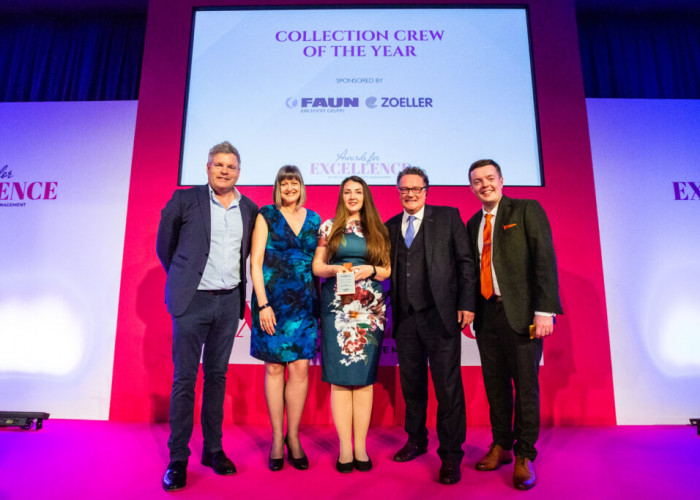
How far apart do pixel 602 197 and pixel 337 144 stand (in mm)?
2336

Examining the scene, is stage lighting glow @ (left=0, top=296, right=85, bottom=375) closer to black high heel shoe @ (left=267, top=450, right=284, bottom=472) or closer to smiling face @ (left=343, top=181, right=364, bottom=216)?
black high heel shoe @ (left=267, top=450, right=284, bottom=472)

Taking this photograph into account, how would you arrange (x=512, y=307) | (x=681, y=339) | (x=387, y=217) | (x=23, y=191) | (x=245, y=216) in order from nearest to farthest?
(x=512, y=307) < (x=245, y=216) < (x=681, y=339) < (x=387, y=217) < (x=23, y=191)

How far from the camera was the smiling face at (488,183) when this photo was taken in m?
2.23

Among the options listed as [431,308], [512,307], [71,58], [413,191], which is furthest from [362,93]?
[71,58]

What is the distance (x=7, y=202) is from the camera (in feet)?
11.2

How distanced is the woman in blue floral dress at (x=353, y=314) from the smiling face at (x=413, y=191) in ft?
0.69

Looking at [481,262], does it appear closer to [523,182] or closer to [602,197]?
[523,182]

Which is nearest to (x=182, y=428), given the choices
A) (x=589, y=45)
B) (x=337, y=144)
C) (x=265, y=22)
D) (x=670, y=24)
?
(x=337, y=144)

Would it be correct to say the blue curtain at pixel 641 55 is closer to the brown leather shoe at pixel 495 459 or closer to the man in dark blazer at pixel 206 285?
the brown leather shoe at pixel 495 459

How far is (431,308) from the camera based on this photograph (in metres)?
2.18

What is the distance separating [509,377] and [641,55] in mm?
4049

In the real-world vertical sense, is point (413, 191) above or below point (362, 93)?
below

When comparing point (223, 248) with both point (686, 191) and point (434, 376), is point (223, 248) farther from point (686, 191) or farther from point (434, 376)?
point (686, 191)

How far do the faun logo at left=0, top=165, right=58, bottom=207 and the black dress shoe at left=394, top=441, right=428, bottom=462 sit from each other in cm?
354
